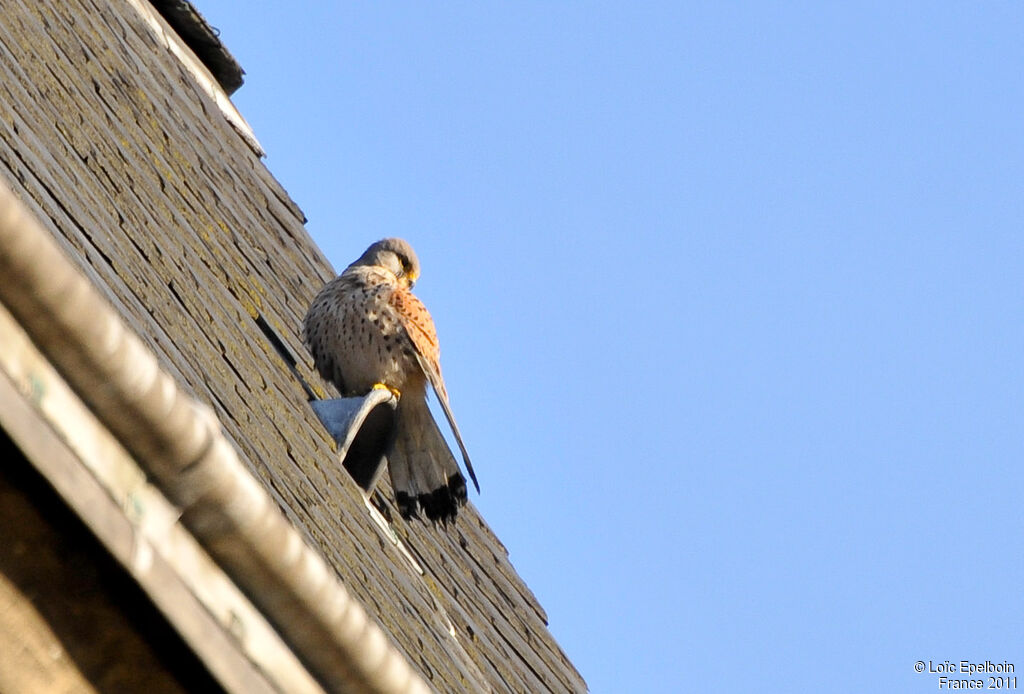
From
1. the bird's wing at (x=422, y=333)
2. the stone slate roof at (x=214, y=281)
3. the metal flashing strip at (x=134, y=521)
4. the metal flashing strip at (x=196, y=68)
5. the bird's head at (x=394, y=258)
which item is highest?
the metal flashing strip at (x=196, y=68)

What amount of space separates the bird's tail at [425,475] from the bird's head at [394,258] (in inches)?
62.0

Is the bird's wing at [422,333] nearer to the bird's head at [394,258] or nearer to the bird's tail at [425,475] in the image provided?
the bird's tail at [425,475]

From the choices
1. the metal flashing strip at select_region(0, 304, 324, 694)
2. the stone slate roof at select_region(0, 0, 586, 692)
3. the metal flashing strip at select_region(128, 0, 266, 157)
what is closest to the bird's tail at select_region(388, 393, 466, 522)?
the stone slate roof at select_region(0, 0, 586, 692)

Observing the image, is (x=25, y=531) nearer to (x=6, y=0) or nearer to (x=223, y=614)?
(x=223, y=614)

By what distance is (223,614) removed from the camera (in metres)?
2.00

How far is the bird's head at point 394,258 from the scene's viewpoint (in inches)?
276

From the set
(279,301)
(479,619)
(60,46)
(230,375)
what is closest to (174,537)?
(230,375)

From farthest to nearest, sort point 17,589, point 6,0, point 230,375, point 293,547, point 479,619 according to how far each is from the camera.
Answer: point 479,619, point 6,0, point 230,375, point 293,547, point 17,589

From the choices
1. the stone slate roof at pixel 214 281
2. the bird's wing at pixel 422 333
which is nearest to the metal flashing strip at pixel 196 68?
the stone slate roof at pixel 214 281

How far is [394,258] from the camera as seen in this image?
7.05m

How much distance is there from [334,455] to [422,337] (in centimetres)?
151

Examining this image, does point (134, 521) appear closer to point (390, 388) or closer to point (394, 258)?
point (390, 388)

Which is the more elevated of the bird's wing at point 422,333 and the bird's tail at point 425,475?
the bird's wing at point 422,333

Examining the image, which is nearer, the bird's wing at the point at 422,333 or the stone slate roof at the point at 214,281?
the stone slate roof at the point at 214,281
